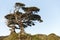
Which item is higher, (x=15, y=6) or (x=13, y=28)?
(x=15, y=6)

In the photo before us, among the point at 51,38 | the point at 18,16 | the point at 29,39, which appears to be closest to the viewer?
the point at 51,38

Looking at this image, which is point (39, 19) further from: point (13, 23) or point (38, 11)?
point (13, 23)

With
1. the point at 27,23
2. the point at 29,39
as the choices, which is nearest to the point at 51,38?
the point at 29,39

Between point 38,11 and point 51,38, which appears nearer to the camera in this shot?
point 51,38

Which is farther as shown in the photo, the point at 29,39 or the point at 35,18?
the point at 35,18

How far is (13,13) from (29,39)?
17.0 meters

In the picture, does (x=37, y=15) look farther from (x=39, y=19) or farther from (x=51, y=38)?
(x=51, y=38)

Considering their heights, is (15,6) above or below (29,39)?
above

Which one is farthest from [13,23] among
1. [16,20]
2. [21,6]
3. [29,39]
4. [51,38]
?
[51,38]

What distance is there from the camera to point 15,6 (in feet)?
204

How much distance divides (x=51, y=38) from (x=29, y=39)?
7.37m

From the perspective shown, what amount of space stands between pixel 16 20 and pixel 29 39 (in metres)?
15.5

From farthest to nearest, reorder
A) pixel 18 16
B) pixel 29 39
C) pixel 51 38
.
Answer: pixel 18 16, pixel 29 39, pixel 51 38

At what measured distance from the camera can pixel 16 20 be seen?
6162cm
